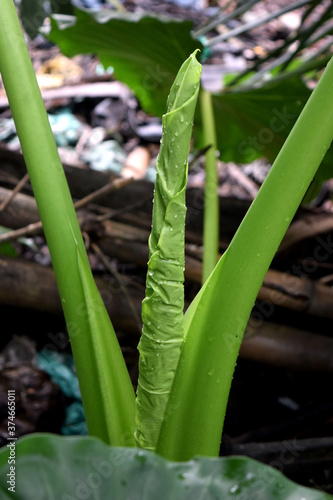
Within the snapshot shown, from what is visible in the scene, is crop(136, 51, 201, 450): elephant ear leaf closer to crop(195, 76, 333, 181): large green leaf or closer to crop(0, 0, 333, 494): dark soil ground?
crop(0, 0, 333, 494): dark soil ground

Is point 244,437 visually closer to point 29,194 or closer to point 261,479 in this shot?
point 261,479

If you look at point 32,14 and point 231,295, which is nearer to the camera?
point 231,295

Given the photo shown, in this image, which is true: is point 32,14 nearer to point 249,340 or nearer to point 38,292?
point 38,292

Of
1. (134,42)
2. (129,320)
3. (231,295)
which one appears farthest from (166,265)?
(134,42)

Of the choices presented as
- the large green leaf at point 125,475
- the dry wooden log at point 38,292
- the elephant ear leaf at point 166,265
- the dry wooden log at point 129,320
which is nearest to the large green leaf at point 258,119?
the dry wooden log at point 129,320

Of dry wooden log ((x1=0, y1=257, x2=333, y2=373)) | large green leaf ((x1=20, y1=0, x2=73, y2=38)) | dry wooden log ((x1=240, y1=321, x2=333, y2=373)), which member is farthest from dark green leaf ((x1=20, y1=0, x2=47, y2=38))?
dry wooden log ((x1=240, y1=321, x2=333, y2=373))

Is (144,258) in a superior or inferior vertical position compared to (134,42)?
inferior

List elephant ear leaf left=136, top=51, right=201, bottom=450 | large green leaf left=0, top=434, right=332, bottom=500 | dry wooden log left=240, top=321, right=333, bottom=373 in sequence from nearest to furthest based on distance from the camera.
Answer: large green leaf left=0, top=434, right=332, bottom=500, elephant ear leaf left=136, top=51, right=201, bottom=450, dry wooden log left=240, top=321, right=333, bottom=373
